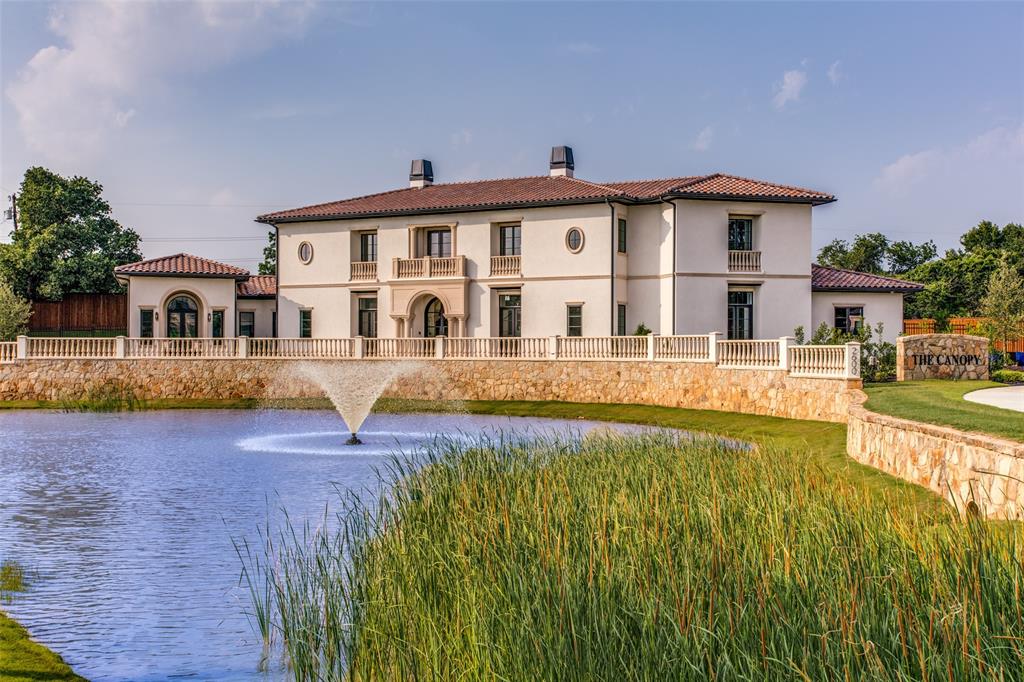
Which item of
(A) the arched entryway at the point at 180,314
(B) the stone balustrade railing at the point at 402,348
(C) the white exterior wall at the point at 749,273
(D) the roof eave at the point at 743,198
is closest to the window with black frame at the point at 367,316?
(B) the stone balustrade railing at the point at 402,348

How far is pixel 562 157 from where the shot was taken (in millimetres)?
39344

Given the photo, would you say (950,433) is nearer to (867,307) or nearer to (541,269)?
(541,269)

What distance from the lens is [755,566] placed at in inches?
243

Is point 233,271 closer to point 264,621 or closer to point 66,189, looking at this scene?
point 66,189

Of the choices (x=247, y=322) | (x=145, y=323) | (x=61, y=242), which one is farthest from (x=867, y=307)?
(x=61, y=242)

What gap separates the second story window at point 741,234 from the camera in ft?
112

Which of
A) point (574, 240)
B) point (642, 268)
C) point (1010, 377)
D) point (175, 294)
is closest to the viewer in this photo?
point (1010, 377)

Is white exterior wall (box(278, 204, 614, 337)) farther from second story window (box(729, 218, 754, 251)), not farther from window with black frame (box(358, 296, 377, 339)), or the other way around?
second story window (box(729, 218, 754, 251))

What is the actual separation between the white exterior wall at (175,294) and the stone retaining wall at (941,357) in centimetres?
2490

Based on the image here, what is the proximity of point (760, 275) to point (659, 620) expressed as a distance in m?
29.7

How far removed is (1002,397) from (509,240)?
20.3 metres

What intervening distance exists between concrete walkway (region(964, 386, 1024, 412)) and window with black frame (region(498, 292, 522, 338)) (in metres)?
17.5

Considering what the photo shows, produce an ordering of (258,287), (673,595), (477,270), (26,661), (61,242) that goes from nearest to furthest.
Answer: (673,595) → (26,661) → (477,270) → (258,287) → (61,242)

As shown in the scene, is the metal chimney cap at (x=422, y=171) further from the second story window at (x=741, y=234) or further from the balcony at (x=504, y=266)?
the second story window at (x=741, y=234)
